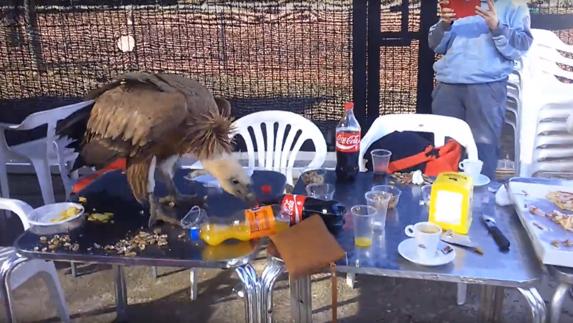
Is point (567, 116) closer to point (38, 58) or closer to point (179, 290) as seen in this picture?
point (179, 290)

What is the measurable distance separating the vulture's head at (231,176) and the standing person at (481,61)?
5.07 ft

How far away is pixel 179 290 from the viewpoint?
298 cm

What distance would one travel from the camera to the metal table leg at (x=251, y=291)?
158 centimetres

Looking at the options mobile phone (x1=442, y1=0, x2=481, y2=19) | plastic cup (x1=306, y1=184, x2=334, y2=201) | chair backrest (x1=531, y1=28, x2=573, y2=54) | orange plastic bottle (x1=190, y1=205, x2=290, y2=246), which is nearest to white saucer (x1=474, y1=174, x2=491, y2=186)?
plastic cup (x1=306, y1=184, x2=334, y2=201)

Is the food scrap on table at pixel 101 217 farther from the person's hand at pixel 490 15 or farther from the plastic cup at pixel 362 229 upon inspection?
the person's hand at pixel 490 15

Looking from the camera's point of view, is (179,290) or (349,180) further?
(179,290)

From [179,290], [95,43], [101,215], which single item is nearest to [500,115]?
[179,290]

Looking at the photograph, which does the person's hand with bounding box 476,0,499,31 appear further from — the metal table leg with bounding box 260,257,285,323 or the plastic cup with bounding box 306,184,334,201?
the metal table leg with bounding box 260,257,285,323

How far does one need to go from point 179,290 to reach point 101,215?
3.93 feet

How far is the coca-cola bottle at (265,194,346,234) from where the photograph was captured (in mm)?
1719

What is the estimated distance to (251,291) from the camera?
5.20ft

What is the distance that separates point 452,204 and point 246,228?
58 centimetres

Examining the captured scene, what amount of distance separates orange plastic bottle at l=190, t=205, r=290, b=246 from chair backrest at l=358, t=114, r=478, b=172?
101 cm

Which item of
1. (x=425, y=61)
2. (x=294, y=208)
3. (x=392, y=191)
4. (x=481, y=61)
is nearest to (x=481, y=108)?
(x=481, y=61)
